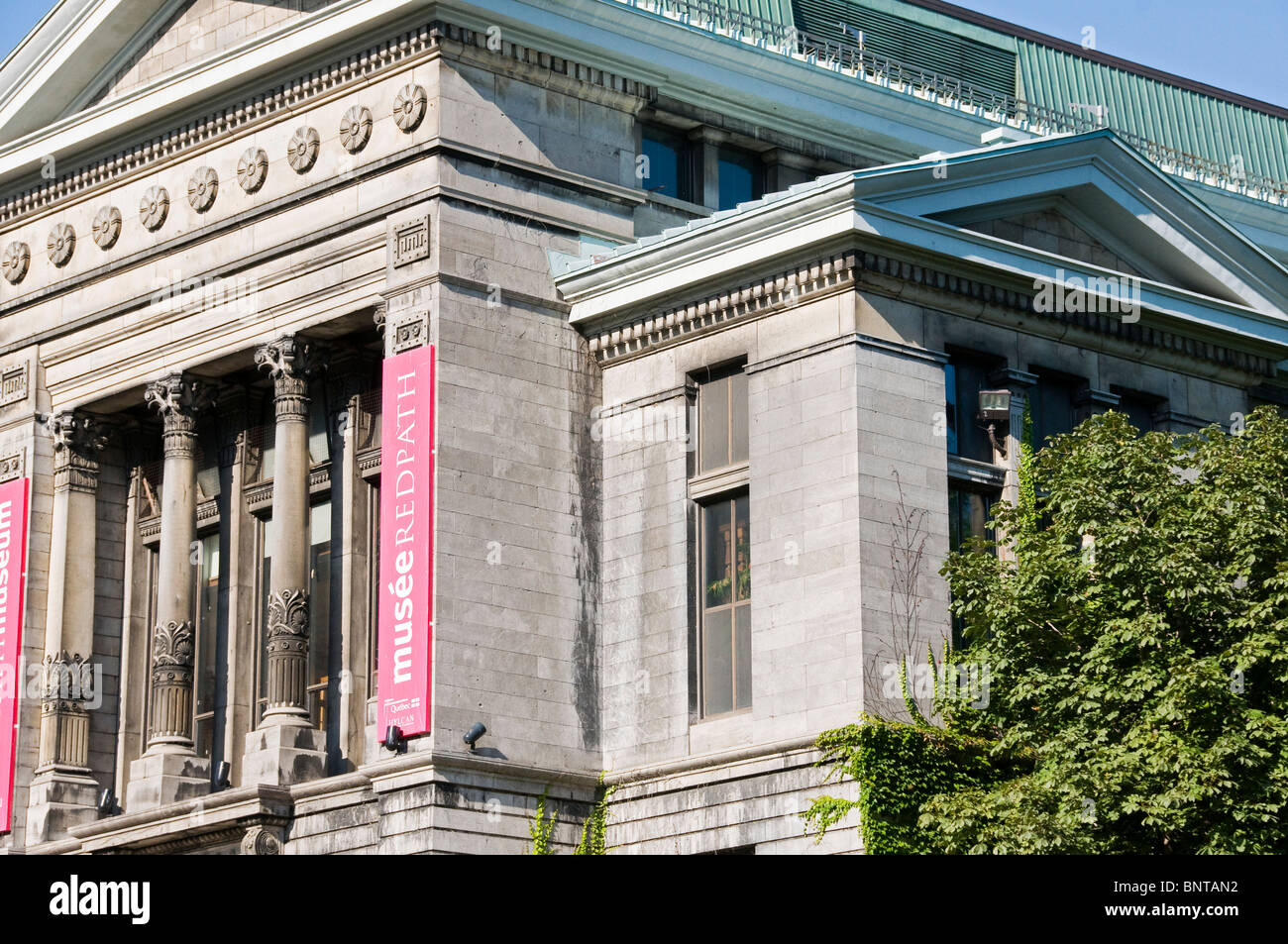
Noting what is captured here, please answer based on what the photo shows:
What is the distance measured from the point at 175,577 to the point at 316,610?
2.99 m

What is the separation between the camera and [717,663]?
4328 centimetres

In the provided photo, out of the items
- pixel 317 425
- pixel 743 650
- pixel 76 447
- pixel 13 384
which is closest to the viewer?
pixel 743 650

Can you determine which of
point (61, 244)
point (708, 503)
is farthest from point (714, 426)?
point (61, 244)

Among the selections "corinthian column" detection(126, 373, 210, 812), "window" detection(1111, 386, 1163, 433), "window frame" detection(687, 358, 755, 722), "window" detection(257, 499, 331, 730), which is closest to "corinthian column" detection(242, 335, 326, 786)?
"window" detection(257, 499, 331, 730)

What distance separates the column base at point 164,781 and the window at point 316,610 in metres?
1.89

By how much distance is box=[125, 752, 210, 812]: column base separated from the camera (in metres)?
46.7

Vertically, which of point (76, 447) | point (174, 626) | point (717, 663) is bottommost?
point (717, 663)

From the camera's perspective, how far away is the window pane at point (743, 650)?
42719 mm

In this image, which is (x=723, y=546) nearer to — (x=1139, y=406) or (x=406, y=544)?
(x=406, y=544)

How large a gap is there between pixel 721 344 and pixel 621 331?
245 cm

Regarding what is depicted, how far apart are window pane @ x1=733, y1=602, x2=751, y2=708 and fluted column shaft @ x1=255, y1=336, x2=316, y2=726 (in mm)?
8428

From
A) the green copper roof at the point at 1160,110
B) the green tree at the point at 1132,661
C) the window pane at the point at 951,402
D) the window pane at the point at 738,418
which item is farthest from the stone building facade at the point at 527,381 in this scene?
the green copper roof at the point at 1160,110
